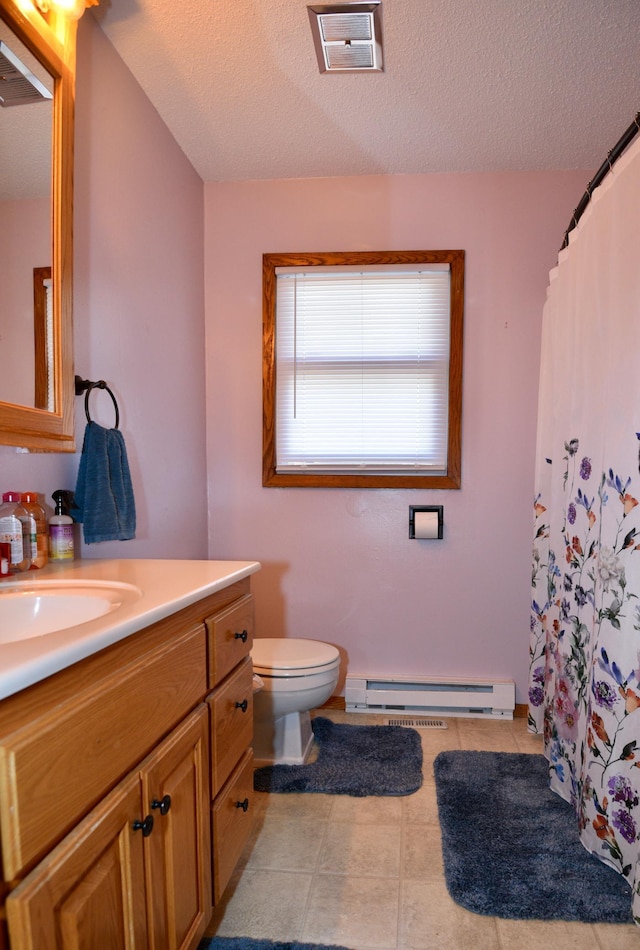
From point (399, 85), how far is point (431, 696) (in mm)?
2421

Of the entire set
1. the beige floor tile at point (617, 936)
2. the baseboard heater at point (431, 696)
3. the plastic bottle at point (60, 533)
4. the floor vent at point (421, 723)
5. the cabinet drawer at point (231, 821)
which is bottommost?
the floor vent at point (421, 723)

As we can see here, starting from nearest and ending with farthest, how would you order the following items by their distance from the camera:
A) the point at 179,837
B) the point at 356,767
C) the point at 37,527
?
the point at 179,837, the point at 37,527, the point at 356,767

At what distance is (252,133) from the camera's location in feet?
7.30

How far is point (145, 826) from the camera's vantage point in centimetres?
89

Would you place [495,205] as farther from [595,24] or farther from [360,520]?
[360,520]

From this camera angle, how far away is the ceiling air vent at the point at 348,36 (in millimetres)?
1604

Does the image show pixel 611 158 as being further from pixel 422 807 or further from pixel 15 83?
pixel 422 807

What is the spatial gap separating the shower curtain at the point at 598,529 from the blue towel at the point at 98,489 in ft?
4.45

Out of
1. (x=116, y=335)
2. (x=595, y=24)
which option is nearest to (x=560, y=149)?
(x=595, y=24)

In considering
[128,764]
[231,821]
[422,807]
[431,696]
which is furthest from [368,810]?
[128,764]

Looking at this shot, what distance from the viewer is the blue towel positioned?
1509 mm

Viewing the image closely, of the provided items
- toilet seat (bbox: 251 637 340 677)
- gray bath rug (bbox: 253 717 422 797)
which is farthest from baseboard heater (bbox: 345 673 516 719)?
toilet seat (bbox: 251 637 340 677)

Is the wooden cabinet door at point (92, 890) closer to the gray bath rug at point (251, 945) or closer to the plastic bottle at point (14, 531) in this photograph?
the gray bath rug at point (251, 945)

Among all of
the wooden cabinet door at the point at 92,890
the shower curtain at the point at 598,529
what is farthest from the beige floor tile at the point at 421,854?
the wooden cabinet door at the point at 92,890
